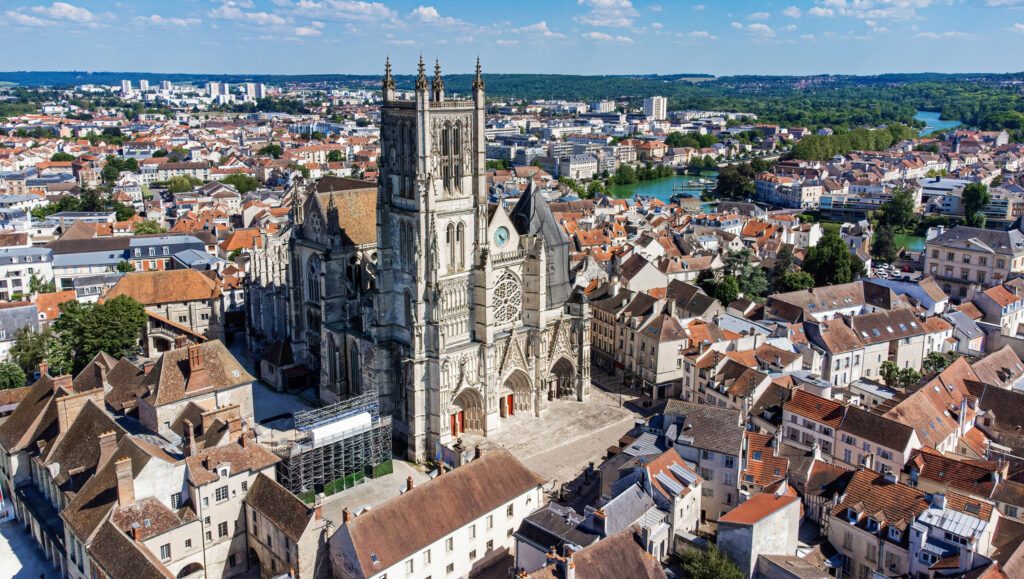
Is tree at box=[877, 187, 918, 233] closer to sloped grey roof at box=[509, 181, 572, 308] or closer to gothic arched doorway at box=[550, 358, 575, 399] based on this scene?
sloped grey roof at box=[509, 181, 572, 308]

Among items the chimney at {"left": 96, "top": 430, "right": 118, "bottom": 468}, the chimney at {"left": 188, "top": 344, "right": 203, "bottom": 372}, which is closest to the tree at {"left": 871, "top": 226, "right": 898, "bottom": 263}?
the chimney at {"left": 188, "top": 344, "right": 203, "bottom": 372}

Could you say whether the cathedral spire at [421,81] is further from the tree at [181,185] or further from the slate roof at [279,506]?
the tree at [181,185]

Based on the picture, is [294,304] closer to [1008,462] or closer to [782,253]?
[1008,462]

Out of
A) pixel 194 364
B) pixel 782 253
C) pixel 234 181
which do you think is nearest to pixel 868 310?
pixel 782 253

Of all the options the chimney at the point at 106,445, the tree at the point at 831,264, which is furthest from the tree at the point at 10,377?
the tree at the point at 831,264

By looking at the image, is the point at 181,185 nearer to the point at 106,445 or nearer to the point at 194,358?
the point at 194,358

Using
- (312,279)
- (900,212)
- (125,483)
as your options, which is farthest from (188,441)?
(900,212)
